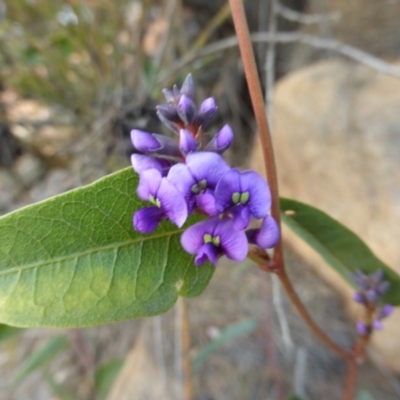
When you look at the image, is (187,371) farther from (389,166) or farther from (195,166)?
(389,166)

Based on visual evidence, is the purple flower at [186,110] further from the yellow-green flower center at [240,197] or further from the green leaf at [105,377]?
the green leaf at [105,377]

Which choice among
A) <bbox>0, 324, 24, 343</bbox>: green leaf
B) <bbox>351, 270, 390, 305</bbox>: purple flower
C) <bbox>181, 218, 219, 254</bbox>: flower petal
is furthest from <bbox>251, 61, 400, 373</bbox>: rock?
<bbox>181, 218, 219, 254</bbox>: flower petal

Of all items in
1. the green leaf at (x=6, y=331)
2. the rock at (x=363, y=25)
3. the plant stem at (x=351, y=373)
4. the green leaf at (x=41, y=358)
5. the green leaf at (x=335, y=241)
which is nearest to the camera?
the green leaf at (x=335, y=241)

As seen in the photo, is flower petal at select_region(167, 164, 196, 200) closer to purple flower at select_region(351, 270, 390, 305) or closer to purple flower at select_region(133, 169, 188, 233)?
purple flower at select_region(133, 169, 188, 233)

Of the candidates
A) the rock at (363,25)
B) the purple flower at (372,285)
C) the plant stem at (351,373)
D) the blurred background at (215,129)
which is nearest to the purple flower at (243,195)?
the purple flower at (372,285)

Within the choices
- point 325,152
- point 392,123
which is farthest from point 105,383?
point 392,123

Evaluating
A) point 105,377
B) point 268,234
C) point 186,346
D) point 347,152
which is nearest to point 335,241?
point 268,234

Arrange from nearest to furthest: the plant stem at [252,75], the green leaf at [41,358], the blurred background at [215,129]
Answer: the plant stem at [252,75], the green leaf at [41,358], the blurred background at [215,129]
